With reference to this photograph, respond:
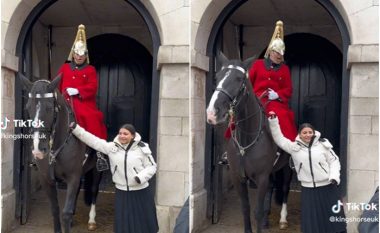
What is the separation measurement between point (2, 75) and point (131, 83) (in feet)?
9.49

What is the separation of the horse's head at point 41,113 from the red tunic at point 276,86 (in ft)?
Answer: 7.89

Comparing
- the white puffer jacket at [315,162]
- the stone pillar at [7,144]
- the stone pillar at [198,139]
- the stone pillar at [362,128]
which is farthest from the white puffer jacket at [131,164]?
the stone pillar at [362,128]

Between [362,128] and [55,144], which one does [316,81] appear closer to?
[362,128]

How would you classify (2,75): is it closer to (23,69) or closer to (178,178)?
(23,69)

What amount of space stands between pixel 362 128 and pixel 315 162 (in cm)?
82

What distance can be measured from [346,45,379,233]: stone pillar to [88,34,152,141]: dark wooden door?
3.99 meters

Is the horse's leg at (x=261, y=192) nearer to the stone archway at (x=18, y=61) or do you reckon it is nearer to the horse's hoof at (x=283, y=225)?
the horse's hoof at (x=283, y=225)

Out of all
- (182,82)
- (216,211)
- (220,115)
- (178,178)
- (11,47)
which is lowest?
(216,211)

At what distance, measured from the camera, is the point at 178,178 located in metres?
5.34

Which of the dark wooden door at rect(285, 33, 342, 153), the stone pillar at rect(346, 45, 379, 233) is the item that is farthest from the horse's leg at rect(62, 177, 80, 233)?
the dark wooden door at rect(285, 33, 342, 153)

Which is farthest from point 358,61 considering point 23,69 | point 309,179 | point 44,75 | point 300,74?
point 44,75

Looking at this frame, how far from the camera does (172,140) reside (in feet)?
17.5

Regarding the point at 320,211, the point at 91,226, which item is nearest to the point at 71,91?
the point at 91,226

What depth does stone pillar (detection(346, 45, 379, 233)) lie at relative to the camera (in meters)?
4.93
